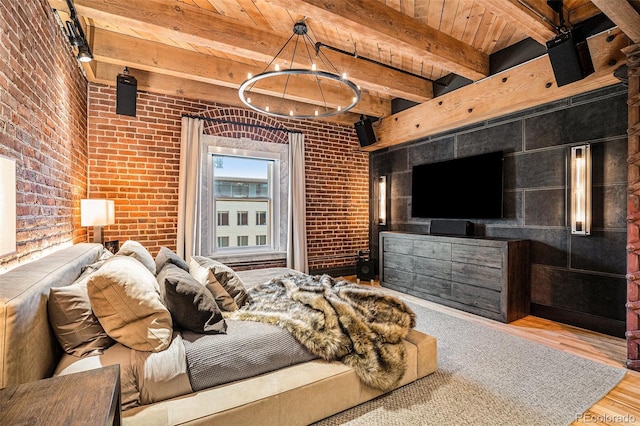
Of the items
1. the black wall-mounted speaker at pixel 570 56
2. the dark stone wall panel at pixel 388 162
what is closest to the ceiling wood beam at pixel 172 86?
the dark stone wall panel at pixel 388 162

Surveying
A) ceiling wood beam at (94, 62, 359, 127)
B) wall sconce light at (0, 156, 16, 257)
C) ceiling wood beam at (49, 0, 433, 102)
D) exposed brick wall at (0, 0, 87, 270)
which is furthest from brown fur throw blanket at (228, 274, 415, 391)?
ceiling wood beam at (94, 62, 359, 127)

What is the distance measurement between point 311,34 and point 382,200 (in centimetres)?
314

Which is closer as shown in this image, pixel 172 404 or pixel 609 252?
pixel 172 404

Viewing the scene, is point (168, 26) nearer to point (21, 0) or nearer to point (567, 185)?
point (21, 0)

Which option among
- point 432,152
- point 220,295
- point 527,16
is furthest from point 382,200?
point 220,295

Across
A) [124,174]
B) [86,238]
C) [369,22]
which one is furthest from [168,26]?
[86,238]

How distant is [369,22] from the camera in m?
2.73

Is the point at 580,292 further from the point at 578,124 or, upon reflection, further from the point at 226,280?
the point at 226,280

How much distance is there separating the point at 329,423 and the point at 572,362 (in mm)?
2107

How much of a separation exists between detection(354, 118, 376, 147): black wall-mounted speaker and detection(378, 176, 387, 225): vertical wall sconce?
0.72 meters

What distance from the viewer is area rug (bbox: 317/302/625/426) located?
186 centimetres

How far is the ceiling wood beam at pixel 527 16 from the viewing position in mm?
2406

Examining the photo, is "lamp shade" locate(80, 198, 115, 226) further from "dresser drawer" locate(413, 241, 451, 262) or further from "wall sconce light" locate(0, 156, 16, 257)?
"dresser drawer" locate(413, 241, 451, 262)

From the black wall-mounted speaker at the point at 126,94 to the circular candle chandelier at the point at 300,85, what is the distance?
130cm
